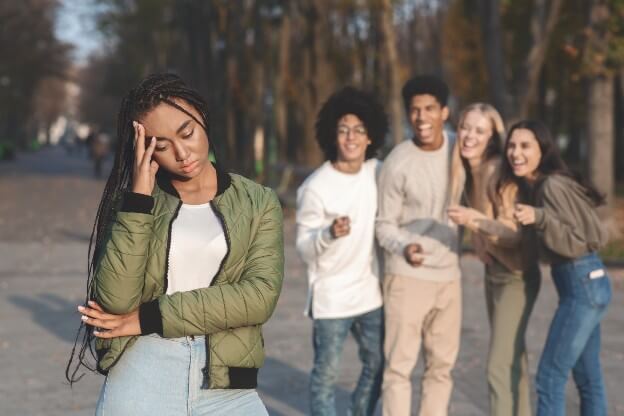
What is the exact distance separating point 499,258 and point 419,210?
47 cm

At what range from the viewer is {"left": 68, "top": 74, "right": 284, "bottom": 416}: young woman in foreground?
333cm

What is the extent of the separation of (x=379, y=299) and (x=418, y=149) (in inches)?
31.3

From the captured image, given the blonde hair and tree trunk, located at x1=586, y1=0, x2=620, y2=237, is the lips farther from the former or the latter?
tree trunk, located at x1=586, y1=0, x2=620, y2=237

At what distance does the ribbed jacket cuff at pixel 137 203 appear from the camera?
3299 mm

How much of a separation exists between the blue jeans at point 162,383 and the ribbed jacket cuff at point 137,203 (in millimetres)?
381

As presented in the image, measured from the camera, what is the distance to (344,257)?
600 cm

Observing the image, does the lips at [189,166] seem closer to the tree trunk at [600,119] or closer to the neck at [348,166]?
the neck at [348,166]

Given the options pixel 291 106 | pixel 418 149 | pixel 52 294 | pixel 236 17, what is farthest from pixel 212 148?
pixel 291 106

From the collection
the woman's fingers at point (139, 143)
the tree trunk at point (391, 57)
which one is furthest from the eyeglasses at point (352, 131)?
the tree trunk at point (391, 57)

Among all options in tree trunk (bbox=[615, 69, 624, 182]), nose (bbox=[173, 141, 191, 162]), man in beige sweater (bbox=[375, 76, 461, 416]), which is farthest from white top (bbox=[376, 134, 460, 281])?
tree trunk (bbox=[615, 69, 624, 182])

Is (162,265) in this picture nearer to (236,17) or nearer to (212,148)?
(212,148)

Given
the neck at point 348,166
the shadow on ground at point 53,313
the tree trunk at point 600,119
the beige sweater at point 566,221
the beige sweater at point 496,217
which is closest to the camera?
the beige sweater at point 566,221

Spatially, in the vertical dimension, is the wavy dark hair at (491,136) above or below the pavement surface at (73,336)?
above

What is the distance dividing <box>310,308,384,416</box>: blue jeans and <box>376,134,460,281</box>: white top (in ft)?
1.10
